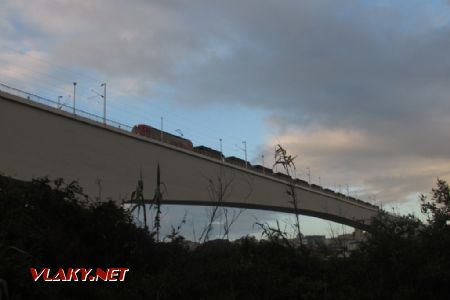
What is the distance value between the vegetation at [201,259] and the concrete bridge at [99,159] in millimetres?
8992

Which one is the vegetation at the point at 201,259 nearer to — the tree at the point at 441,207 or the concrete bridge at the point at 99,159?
the tree at the point at 441,207

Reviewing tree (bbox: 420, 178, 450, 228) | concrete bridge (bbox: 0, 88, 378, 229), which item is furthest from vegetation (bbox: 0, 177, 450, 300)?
concrete bridge (bbox: 0, 88, 378, 229)

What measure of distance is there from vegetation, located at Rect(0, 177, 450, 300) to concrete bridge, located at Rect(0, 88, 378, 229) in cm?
899

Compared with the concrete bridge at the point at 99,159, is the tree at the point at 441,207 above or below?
below

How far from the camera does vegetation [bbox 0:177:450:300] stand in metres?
7.67

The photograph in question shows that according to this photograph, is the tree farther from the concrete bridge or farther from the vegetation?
the concrete bridge

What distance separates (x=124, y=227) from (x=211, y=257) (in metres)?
1.74

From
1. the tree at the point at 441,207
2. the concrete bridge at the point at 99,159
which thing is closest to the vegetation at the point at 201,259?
the tree at the point at 441,207

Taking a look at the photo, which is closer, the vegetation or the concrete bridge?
the vegetation

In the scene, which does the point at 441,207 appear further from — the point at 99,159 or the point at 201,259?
the point at 99,159

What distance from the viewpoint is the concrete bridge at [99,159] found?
2556 cm

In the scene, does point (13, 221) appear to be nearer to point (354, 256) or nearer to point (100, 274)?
point (100, 274)

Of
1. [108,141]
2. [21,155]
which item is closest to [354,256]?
[21,155]

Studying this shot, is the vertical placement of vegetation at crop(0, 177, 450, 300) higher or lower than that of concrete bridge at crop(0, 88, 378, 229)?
lower
